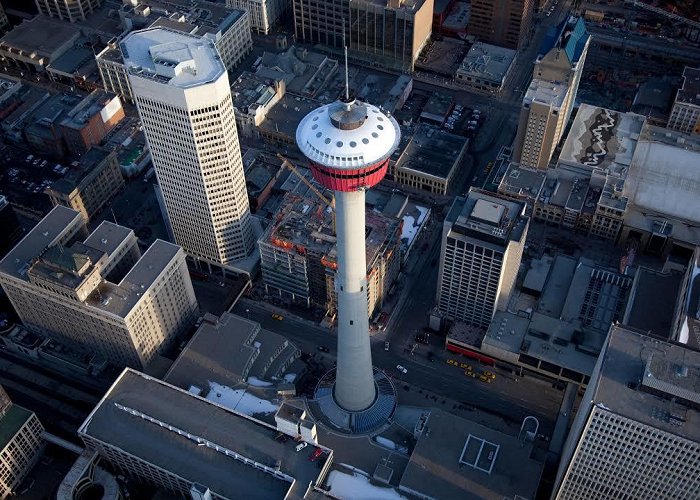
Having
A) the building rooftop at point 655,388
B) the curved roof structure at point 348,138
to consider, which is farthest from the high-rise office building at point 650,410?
the curved roof structure at point 348,138

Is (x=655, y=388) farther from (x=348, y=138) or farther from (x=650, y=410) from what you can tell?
(x=348, y=138)

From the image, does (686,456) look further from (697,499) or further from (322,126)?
(322,126)

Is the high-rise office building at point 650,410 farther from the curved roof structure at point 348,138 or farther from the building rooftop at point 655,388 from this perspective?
the curved roof structure at point 348,138

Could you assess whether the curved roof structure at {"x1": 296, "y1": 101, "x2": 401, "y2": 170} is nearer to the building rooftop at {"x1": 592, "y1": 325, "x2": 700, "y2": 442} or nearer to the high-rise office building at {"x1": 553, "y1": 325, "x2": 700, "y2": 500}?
the high-rise office building at {"x1": 553, "y1": 325, "x2": 700, "y2": 500}

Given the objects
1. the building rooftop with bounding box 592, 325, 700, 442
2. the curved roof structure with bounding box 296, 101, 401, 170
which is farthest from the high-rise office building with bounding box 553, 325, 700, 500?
the curved roof structure with bounding box 296, 101, 401, 170

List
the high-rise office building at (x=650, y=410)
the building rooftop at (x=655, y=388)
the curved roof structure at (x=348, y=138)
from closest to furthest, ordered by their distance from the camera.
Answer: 1. the building rooftop at (x=655, y=388)
2. the high-rise office building at (x=650, y=410)
3. the curved roof structure at (x=348, y=138)

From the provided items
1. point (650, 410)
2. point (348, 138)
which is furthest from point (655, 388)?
point (348, 138)
